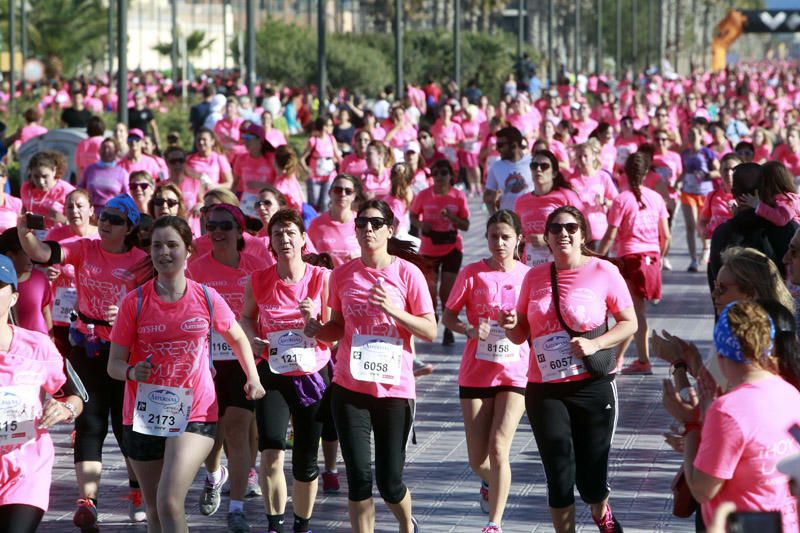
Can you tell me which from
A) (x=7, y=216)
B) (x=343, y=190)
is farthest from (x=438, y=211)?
(x=7, y=216)

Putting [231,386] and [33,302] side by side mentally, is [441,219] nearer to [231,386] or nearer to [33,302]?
[231,386]

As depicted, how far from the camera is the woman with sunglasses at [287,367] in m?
7.95

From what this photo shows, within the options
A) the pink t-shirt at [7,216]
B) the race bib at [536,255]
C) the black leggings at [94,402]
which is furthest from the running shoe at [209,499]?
the race bib at [536,255]

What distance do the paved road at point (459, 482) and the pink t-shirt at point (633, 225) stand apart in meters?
0.99

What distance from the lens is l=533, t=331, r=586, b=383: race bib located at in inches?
285

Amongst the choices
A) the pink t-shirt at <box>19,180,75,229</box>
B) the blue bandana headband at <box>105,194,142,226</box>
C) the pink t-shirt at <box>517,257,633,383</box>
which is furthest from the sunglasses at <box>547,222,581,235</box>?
the pink t-shirt at <box>19,180,75,229</box>

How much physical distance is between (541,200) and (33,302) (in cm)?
473

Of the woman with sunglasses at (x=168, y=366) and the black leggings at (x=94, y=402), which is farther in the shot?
the black leggings at (x=94, y=402)

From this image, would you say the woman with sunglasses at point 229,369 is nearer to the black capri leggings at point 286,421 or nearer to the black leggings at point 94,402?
the black capri leggings at point 286,421

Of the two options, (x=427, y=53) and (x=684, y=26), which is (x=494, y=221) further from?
(x=684, y=26)

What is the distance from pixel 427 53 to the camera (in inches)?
2424

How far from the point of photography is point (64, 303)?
943cm

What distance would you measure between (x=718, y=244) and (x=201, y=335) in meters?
3.04

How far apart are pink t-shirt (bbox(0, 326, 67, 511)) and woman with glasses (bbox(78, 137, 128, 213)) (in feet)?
27.3
